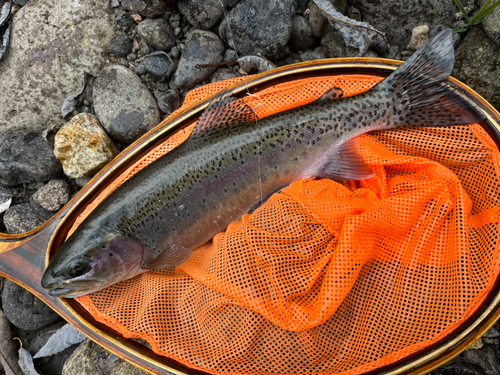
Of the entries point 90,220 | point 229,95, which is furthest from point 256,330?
point 229,95

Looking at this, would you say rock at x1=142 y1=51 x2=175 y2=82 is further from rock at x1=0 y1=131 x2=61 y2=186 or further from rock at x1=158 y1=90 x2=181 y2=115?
rock at x1=0 y1=131 x2=61 y2=186

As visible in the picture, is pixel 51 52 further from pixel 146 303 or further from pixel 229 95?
pixel 146 303

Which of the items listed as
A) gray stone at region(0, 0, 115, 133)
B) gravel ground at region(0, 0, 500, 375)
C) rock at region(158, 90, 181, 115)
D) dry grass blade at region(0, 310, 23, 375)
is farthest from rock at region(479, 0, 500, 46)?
dry grass blade at region(0, 310, 23, 375)

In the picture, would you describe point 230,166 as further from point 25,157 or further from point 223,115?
point 25,157

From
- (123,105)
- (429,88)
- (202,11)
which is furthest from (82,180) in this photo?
(429,88)

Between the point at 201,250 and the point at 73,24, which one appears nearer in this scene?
the point at 201,250
